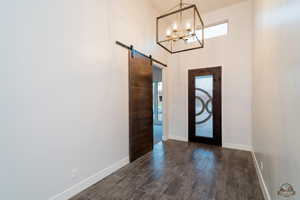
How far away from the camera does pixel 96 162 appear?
2.30m

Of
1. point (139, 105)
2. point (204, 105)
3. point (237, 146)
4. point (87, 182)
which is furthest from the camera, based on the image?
point (204, 105)

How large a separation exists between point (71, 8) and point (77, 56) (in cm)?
66

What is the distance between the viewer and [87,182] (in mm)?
2137

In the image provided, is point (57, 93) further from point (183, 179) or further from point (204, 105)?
point (204, 105)

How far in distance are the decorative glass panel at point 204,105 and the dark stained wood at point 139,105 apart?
1550 mm

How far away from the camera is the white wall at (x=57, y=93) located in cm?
144

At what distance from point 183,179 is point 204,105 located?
2.41 m

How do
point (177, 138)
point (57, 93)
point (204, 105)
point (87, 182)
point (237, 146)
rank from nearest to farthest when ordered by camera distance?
1. point (57, 93)
2. point (87, 182)
3. point (237, 146)
4. point (204, 105)
5. point (177, 138)

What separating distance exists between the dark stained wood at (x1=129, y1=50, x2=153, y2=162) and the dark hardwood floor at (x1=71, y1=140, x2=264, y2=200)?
31 centimetres

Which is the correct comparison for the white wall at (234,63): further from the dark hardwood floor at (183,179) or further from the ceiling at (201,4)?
the dark hardwood floor at (183,179)

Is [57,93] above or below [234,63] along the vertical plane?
below

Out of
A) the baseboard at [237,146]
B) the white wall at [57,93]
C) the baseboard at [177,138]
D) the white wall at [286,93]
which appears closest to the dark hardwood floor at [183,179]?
the baseboard at [237,146]

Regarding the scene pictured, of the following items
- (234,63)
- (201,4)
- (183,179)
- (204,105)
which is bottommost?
(183,179)

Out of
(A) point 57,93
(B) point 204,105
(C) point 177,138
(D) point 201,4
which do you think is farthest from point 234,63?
(A) point 57,93
